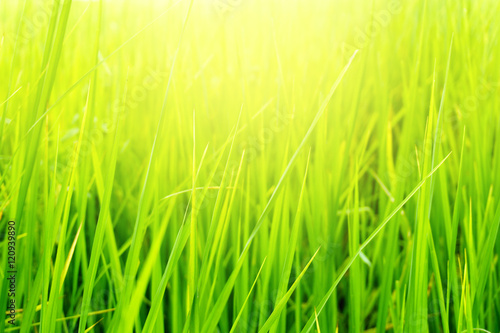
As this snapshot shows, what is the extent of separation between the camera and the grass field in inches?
19.8

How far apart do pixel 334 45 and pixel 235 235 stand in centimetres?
74

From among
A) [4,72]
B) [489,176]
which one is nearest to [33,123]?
[4,72]

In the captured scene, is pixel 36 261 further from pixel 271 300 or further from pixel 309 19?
pixel 309 19

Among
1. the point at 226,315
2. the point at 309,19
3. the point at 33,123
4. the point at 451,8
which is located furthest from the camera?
the point at 309,19

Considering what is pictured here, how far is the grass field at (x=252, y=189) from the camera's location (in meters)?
0.50

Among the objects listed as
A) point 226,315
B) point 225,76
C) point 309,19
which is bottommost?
point 226,315

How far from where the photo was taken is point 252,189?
804 millimetres

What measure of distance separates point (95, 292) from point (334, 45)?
0.91 m

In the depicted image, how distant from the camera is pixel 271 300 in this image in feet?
2.32

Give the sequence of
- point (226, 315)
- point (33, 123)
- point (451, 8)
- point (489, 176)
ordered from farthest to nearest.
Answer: point (451, 8) < point (489, 176) < point (226, 315) < point (33, 123)

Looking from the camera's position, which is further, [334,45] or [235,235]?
[334,45]

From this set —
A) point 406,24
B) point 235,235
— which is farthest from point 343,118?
point 406,24

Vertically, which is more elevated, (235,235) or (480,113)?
(480,113)

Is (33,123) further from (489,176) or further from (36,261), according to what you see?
(489,176)
